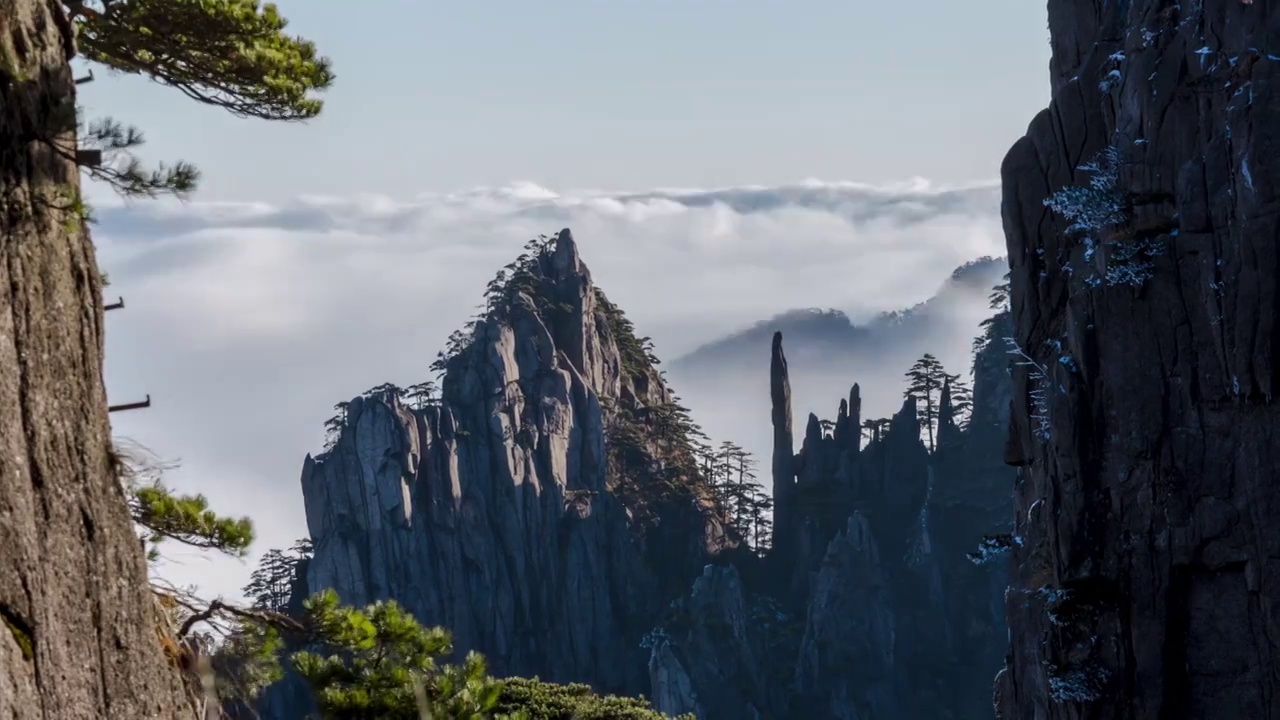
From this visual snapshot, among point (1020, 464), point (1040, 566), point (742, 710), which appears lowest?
point (742, 710)

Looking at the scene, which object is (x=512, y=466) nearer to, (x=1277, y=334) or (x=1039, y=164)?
(x=1039, y=164)

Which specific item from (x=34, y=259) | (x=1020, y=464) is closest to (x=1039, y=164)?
(x=1020, y=464)

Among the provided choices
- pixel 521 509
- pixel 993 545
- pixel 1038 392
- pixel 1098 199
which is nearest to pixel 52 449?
pixel 1098 199

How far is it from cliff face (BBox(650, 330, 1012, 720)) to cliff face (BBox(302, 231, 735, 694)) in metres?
6.58

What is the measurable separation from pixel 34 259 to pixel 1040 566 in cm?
3784

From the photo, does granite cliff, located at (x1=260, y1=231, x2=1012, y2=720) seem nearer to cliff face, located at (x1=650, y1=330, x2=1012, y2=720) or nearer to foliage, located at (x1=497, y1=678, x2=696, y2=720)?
cliff face, located at (x1=650, y1=330, x2=1012, y2=720)

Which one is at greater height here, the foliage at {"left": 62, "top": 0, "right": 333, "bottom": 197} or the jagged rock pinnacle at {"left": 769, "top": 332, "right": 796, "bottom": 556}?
the jagged rock pinnacle at {"left": 769, "top": 332, "right": 796, "bottom": 556}

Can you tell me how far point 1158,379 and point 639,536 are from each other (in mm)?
89364

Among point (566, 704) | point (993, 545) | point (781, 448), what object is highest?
point (781, 448)

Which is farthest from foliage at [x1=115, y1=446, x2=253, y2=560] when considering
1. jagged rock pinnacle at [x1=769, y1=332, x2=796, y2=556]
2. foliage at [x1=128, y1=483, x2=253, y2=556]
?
jagged rock pinnacle at [x1=769, y1=332, x2=796, y2=556]

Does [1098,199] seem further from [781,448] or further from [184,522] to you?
[781,448]

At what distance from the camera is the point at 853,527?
389 feet

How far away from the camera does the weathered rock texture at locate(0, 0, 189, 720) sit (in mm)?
10180

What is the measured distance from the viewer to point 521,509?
121 metres
